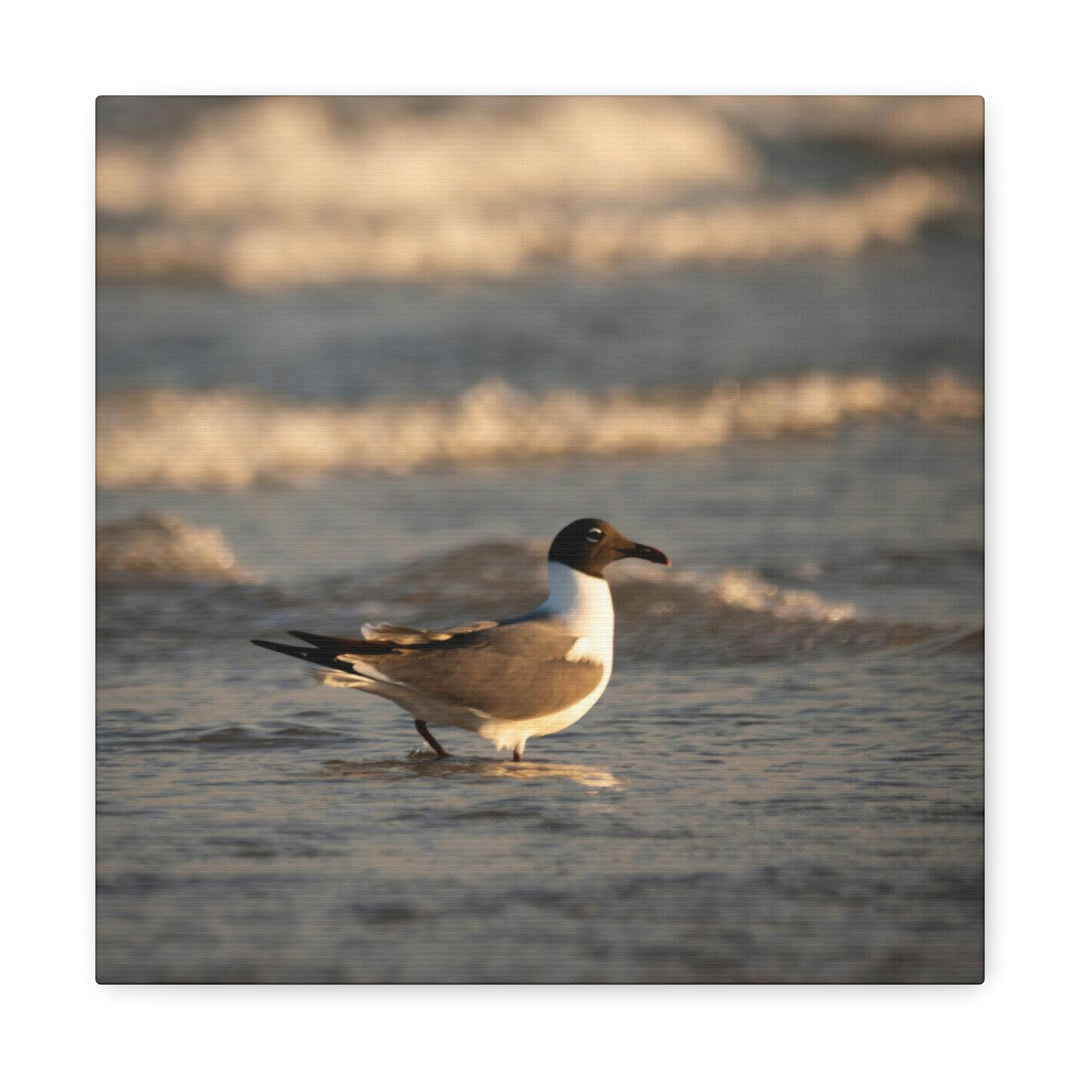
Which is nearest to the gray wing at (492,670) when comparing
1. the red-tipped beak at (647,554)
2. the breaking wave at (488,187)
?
the red-tipped beak at (647,554)

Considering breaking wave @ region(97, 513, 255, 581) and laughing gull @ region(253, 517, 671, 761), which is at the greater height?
breaking wave @ region(97, 513, 255, 581)

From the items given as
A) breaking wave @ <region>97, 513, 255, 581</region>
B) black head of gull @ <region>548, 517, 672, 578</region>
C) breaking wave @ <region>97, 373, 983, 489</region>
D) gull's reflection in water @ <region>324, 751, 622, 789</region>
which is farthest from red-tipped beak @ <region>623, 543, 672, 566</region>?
breaking wave @ <region>97, 513, 255, 581</region>

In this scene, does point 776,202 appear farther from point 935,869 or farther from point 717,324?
point 935,869

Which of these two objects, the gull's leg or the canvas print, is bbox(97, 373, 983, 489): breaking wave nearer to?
the canvas print

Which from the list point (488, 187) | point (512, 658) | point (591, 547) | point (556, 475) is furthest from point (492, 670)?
point (488, 187)

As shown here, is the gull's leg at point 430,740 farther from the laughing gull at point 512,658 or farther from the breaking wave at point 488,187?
the breaking wave at point 488,187

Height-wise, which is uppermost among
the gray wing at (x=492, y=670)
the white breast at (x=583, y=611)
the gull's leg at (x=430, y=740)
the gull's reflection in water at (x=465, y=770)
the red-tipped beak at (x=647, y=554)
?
the red-tipped beak at (x=647, y=554)
